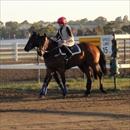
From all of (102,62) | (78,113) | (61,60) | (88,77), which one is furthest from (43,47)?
(78,113)

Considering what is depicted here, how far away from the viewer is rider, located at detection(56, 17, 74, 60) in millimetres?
16969

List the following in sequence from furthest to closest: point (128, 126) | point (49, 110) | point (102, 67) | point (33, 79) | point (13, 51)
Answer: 1. point (13, 51)
2. point (33, 79)
3. point (102, 67)
4. point (49, 110)
5. point (128, 126)

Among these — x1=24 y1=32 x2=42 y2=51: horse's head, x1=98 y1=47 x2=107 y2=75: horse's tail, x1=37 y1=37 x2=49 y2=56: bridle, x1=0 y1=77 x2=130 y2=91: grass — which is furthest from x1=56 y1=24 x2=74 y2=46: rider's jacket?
x1=0 y1=77 x2=130 y2=91: grass

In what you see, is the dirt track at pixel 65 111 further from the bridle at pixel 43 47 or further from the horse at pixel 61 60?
the bridle at pixel 43 47

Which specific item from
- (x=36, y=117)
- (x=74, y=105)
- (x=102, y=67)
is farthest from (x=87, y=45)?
(x=36, y=117)

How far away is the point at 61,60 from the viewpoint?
17172mm

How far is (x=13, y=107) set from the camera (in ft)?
49.5

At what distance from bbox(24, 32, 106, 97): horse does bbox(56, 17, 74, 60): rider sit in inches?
6.6

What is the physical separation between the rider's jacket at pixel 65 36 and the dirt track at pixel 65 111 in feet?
5.35

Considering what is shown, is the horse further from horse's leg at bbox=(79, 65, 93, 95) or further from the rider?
the rider

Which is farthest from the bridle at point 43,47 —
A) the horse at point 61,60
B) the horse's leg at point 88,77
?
the horse's leg at point 88,77

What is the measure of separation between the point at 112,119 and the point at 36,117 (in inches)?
68.2

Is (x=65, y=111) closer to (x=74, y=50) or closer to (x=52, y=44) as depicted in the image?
(x=52, y=44)

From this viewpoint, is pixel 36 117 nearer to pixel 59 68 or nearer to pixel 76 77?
pixel 59 68
